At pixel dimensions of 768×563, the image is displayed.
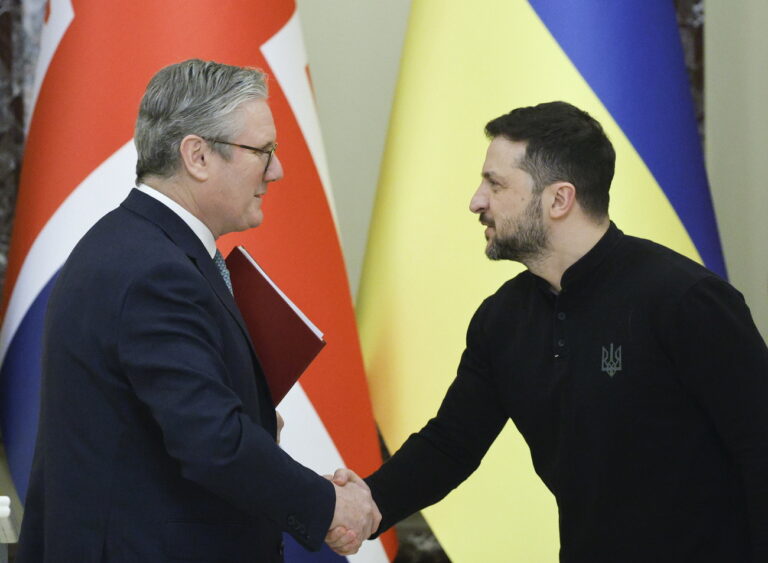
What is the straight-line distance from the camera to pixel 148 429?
1.37 metres

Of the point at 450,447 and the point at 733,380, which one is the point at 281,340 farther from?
the point at 733,380

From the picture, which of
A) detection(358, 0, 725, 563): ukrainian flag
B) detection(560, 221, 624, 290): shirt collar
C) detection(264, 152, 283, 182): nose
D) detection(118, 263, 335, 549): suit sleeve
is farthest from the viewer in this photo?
detection(358, 0, 725, 563): ukrainian flag

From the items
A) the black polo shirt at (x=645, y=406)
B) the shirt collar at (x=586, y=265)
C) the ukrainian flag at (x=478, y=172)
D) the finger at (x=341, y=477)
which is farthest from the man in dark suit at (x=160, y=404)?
the ukrainian flag at (x=478, y=172)

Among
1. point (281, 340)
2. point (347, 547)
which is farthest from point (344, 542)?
point (281, 340)

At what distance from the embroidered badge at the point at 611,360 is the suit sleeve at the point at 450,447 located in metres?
0.29

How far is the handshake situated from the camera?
5.23 feet

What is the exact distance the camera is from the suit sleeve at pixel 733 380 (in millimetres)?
1482

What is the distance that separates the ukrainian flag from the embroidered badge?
1.77ft

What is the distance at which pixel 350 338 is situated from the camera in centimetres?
214

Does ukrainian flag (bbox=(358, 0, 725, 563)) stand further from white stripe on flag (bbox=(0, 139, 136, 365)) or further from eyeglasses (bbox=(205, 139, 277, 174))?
eyeglasses (bbox=(205, 139, 277, 174))

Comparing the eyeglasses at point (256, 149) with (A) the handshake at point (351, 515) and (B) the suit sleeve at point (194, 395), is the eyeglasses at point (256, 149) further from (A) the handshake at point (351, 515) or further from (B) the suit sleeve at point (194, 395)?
(A) the handshake at point (351, 515)

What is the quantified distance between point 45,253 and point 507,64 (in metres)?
1.02

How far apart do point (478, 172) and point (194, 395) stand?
108 cm

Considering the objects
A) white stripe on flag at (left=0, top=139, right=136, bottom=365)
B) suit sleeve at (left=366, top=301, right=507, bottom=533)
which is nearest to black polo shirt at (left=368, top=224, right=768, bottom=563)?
suit sleeve at (left=366, top=301, right=507, bottom=533)
